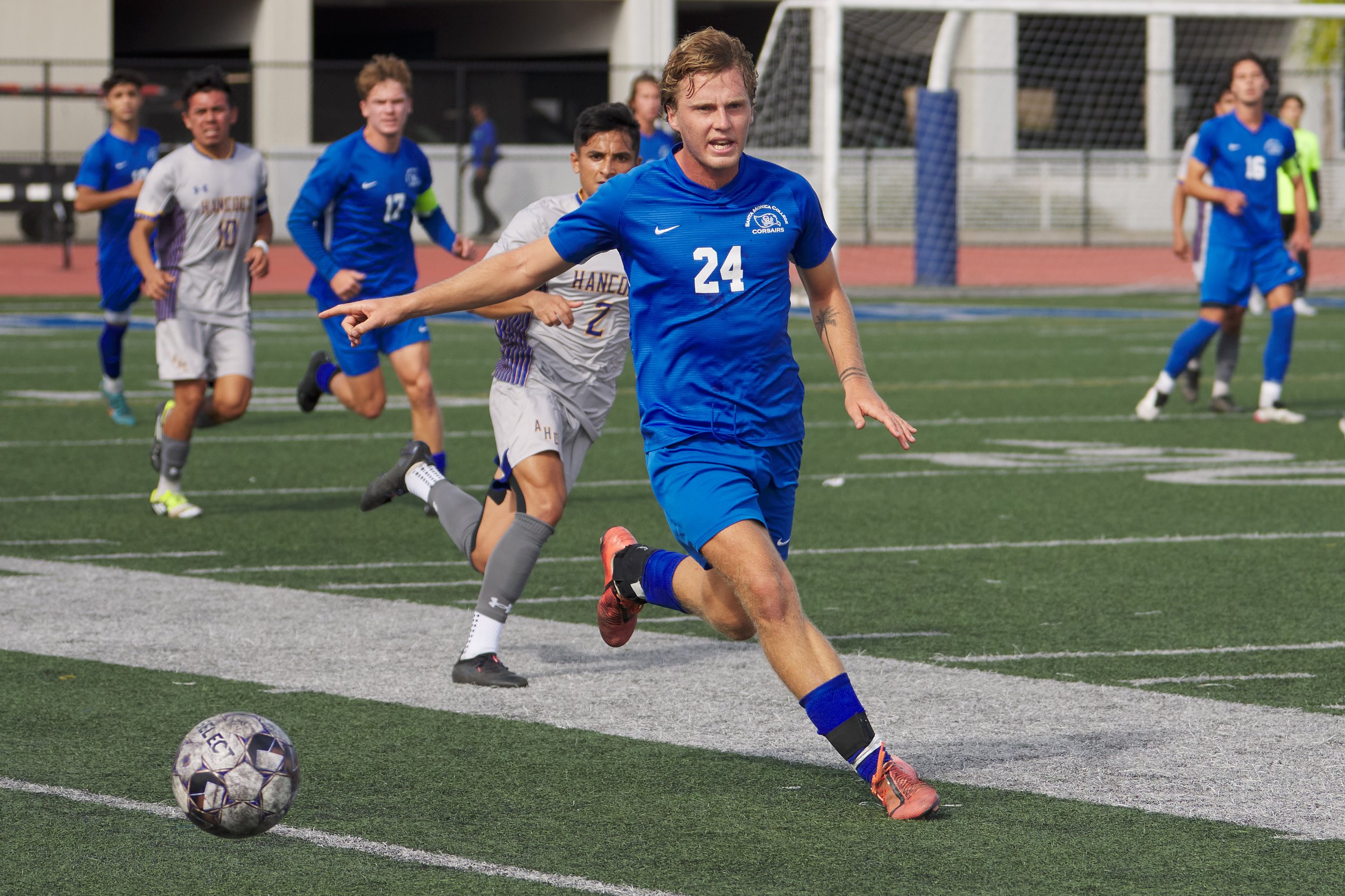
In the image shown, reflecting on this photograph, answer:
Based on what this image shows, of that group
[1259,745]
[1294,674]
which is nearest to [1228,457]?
[1294,674]

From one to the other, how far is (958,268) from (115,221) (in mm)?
19348

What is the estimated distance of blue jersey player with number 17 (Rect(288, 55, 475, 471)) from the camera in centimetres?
1027

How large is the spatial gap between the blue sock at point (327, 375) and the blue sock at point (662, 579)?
573cm

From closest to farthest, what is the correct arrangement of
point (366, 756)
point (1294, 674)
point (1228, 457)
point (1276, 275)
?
point (366, 756) < point (1294, 674) < point (1228, 457) < point (1276, 275)

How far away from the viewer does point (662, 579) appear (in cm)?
581

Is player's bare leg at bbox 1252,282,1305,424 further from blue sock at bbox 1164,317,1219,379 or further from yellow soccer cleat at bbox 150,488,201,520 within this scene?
yellow soccer cleat at bbox 150,488,201,520

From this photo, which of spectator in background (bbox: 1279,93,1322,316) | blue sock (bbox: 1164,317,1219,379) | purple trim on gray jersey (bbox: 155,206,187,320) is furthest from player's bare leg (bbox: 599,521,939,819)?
spectator in background (bbox: 1279,93,1322,316)

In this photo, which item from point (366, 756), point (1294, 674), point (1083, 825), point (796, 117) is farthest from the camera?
point (796, 117)

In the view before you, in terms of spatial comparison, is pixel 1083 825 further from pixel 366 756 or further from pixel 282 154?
pixel 282 154

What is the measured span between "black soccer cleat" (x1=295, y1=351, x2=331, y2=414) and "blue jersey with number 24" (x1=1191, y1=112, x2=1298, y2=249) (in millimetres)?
6013

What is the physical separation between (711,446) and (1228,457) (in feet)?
25.6

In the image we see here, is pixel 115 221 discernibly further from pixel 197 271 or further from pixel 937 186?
pixel 937 186

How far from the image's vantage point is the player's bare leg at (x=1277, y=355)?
547 inches

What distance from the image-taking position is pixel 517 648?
23.8ft
